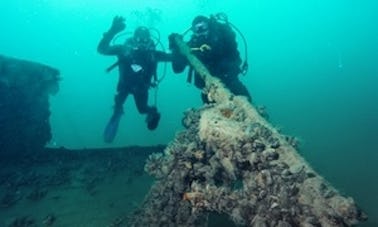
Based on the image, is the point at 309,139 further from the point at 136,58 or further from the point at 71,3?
the point at 71,3

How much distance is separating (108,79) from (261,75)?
2115 inches

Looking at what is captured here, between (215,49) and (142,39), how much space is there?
6.98 ft

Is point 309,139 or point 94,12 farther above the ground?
point 94,12

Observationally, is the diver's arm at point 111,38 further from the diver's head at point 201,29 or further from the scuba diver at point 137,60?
the diver's head at point 201,29

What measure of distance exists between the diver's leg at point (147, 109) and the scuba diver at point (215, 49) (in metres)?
1.52

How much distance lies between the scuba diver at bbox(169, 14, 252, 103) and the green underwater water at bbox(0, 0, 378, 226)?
3.88 metres

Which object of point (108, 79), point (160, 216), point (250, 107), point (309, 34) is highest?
point (309, 34)

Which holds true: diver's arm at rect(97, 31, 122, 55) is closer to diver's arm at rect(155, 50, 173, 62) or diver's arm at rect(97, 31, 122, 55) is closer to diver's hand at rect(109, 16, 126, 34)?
diver's hand at rect(109, 16, 126, 34)

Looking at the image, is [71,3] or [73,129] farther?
[71,3]

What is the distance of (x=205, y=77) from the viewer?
6008mm

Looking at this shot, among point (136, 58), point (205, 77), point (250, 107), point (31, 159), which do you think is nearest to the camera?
point (250, 107)

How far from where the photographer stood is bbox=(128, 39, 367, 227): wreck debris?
2.32 m

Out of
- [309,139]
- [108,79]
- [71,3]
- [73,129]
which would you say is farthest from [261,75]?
[71,3]

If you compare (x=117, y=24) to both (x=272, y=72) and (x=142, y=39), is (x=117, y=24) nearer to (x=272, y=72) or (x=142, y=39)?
(x=142, y=39)
